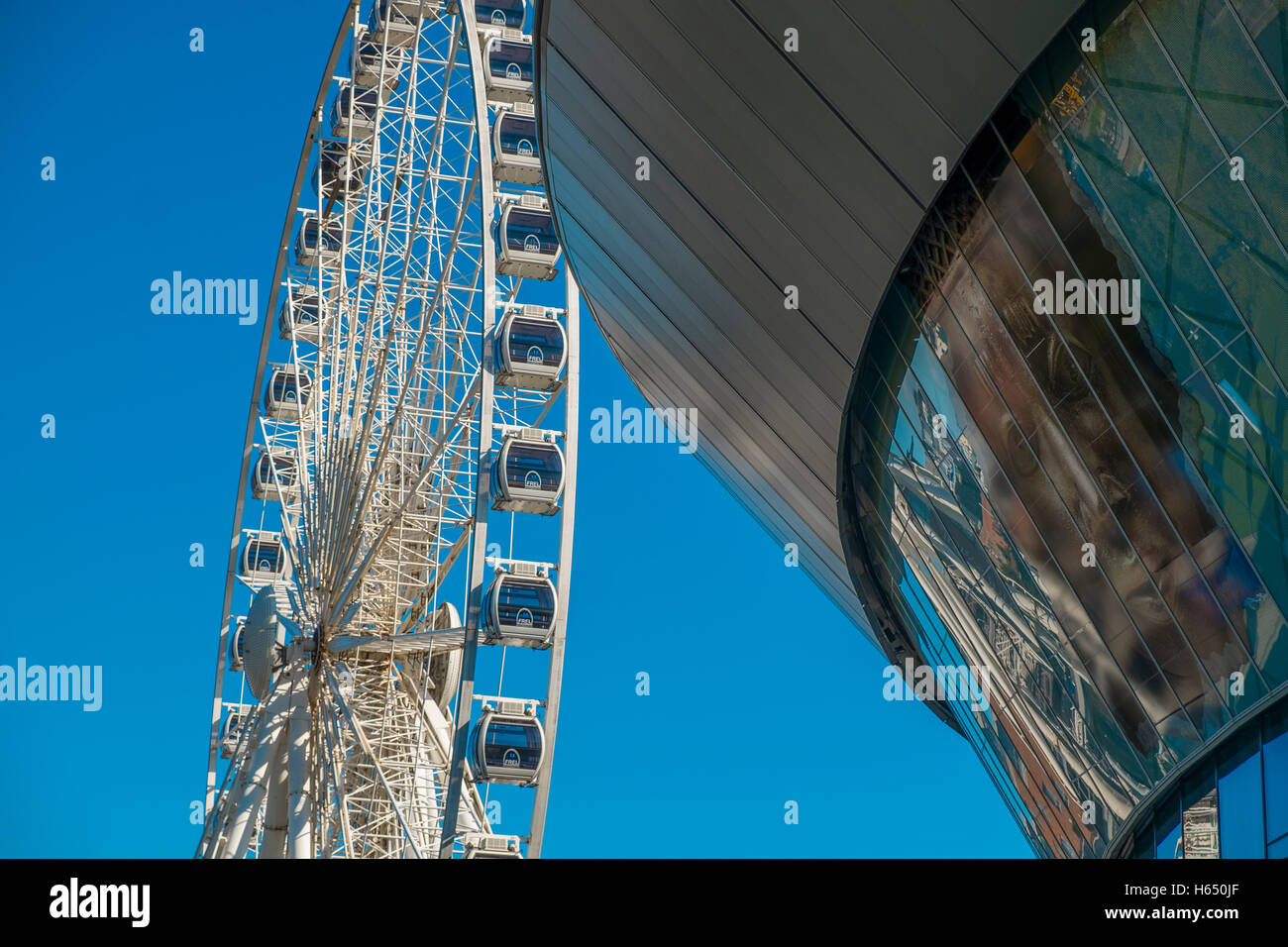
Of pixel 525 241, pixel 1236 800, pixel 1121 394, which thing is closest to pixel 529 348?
pixel 525 241

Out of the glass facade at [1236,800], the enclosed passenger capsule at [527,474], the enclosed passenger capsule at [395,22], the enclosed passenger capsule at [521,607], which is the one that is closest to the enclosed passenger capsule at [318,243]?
the enclosed passenger capsule at [395,22]

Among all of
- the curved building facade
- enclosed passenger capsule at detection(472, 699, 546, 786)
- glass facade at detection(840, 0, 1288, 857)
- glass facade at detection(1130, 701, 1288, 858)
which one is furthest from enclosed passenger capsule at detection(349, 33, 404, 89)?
glass facade at detection(1130, 701, 1288, 858)

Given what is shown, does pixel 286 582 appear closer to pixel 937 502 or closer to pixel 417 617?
pixel 417 617

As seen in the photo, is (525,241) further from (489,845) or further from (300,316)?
(300,316)

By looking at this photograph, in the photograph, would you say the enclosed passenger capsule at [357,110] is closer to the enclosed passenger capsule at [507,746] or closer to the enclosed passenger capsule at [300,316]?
the enclosed passenger capsule at [300,316]

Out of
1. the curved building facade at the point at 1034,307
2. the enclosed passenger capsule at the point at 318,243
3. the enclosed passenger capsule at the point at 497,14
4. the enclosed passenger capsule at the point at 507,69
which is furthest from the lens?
the enclosed passenger capsule at the point at 318,243
